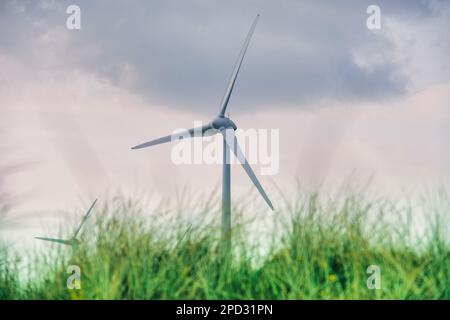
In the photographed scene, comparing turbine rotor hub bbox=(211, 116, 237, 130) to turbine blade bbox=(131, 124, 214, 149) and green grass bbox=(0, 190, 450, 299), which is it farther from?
green grass bbox=(0, 190, 450, 299)

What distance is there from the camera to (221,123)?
15.9m

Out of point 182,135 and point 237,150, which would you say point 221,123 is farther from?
point 237,150

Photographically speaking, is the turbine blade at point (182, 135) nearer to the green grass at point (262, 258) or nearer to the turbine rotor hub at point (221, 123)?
the turbine rotor hub at point (221, 123)

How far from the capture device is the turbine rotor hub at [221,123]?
1583cm

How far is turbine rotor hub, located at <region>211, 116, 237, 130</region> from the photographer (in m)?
15.8

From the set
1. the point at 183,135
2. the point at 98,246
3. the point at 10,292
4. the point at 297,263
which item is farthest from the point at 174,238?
the point at 183,135

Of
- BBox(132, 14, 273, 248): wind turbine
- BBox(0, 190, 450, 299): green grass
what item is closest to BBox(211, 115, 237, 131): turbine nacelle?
BBox(132, 14, 273, 248): wind turbine

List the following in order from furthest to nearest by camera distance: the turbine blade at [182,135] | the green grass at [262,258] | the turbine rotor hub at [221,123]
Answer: the turbine rotor hub at [221,123]
the turbine blade at [182,135]
the green grass at [262,258]

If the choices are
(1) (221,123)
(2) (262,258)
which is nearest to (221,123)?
(1) (221,123)

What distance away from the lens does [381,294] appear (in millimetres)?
6820

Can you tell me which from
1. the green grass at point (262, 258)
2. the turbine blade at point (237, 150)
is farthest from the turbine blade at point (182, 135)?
the green grass at point (262, 258)

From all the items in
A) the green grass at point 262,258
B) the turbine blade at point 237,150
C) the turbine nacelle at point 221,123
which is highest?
the turbine nacelle at point 221,123

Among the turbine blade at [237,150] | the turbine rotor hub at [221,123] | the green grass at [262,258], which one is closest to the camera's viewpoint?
the green grass at [262,258]
